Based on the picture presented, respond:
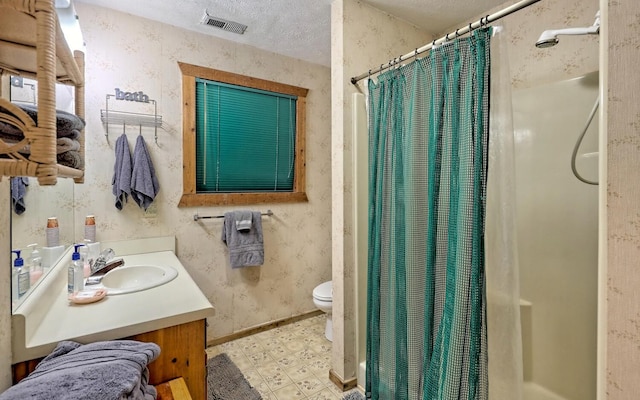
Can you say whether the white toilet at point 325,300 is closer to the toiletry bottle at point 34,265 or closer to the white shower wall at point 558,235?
the white shower wall at point 558,235

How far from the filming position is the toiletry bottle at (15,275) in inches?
36.7

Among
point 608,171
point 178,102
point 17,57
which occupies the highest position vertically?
point 178,102

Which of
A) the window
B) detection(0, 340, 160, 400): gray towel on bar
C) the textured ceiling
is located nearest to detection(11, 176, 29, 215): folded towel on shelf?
detection(0, 340, 160, 400): gray towel on bar

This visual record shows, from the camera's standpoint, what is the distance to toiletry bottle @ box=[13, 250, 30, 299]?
3.22ft

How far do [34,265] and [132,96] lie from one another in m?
1.30

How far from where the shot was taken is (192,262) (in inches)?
90.4

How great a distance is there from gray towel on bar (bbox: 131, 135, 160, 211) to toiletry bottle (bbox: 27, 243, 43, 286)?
82 cm

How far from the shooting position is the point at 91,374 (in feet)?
2.60

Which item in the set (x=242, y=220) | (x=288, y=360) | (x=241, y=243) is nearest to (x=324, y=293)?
(x=288, y=360)

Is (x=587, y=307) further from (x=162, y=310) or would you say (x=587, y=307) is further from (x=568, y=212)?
(x=162, y=310)

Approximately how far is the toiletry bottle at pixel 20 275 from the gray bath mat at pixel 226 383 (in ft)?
3.92

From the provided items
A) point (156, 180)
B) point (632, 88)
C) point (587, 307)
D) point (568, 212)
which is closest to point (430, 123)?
point (632, 88)

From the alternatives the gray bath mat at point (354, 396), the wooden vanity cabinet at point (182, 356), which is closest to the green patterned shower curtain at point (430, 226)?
the gray bath mat at point (354, 396)

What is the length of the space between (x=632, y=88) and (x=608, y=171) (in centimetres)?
21
